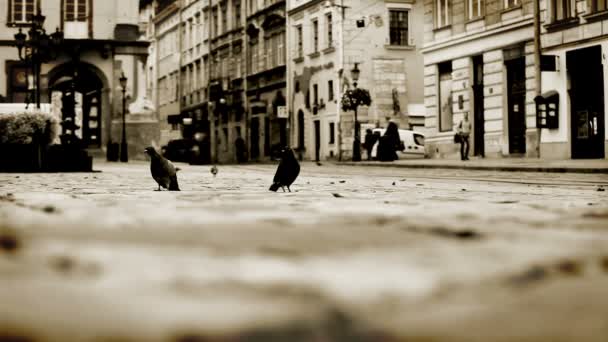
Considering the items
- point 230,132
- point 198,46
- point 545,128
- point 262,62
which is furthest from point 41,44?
point 198,46

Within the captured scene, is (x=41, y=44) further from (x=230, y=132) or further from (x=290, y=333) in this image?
(x=230, y=132)

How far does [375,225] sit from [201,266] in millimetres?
1283

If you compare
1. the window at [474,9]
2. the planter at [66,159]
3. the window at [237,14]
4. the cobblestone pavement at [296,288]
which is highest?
the window at [237,14]

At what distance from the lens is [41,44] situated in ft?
77.4

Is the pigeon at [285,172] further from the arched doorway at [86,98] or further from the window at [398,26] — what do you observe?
the window at [398,26]

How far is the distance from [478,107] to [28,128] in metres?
18.8

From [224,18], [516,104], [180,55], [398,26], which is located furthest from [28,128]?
[180,55]

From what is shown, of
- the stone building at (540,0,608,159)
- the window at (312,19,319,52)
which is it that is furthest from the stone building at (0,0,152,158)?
the stone building at (540,0,608,159)

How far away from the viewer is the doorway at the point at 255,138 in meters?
52.9

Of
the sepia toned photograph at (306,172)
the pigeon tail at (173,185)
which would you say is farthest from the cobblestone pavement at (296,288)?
the pigeon tail at (173,185)

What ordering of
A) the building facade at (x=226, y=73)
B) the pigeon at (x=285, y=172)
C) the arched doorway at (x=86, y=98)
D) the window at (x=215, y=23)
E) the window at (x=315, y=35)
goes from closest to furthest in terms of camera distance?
the pigeon at (x=285, y=172) → the arched doorway at (x=86, y=98) → the window at (x=315, y=35) → the building facade at (x=226, y=73) → the window at (x=215, y=23)

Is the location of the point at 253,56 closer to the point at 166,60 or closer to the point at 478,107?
the point at 166,60

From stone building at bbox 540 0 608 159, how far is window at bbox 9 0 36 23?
19128 mm

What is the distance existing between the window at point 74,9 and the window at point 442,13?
43.2 feet
